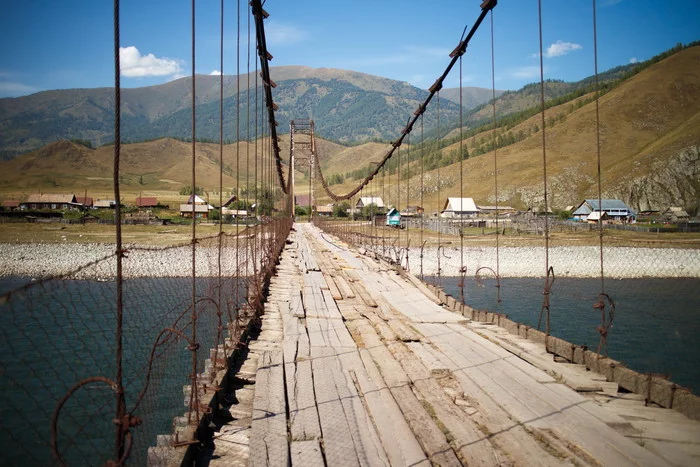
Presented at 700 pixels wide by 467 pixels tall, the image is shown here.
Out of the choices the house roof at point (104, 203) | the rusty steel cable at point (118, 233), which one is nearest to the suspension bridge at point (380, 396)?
the rusty steel cable at point (118, 233)

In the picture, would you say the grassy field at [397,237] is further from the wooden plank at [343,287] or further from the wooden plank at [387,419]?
the wooden plank at [387,419]

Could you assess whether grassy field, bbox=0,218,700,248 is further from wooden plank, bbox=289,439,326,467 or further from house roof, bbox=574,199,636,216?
wooden plank, bbox=289,439,326,467

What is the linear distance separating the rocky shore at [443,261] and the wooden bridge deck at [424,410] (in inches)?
686

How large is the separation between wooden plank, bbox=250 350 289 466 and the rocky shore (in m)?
18.1

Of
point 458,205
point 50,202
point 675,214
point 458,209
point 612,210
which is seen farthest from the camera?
point 458,205

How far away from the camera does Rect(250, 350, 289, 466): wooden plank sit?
3.21 metres

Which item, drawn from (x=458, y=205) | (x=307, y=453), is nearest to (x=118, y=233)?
(x=307, y=453)

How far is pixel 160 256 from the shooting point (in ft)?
94.1

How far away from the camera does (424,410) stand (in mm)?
3928

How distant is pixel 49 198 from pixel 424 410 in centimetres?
5824

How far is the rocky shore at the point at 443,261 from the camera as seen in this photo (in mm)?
24547

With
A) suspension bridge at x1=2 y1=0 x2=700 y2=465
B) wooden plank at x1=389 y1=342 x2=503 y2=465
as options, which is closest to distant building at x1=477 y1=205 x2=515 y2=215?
suspension bridge at x1=2 y1=0 x2=700 y2=465

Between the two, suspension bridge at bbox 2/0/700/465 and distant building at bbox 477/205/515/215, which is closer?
suspension bridge at bbox 2/0/700/465

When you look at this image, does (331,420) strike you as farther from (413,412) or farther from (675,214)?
(675,214)
